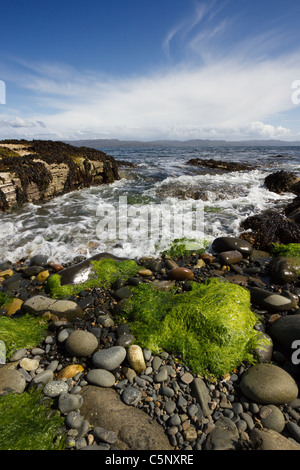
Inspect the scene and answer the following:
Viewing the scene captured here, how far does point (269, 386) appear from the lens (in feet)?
7.45

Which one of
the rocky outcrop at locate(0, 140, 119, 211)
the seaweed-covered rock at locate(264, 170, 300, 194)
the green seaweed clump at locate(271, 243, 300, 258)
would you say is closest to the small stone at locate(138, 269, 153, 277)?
the green seaweed clump at locate(271, 243, 300, 258)

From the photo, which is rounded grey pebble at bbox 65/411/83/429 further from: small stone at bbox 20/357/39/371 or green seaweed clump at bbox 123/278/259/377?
green seaweed clump at bbox 123/278/259/377

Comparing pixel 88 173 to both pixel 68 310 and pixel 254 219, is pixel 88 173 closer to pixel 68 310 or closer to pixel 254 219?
pixel 254 219

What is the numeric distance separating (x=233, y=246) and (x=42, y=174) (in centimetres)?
885

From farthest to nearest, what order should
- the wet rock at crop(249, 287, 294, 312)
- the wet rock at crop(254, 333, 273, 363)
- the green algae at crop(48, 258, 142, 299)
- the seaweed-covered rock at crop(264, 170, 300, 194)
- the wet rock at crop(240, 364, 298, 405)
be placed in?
1. the seaweed-covered rock at crop(264, 170, 300, 194)
2. the green algae at crop(48, 258, 142, 299)
3. the wet rock at crop(249, 287, 294, 312)
4. the wet rock at crop(254, 333, 273, 363)
5. the wet rock at crop(240, 364, 298, 405)

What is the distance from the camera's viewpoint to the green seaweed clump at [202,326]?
108 inches

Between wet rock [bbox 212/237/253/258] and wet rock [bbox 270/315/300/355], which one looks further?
wet rock [bbox 212/237/253/258]

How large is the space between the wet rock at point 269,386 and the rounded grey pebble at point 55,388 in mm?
1928

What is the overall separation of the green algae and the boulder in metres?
2.09

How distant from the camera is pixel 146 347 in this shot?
9.55 feet

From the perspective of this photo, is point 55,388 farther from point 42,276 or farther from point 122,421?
point 42,276

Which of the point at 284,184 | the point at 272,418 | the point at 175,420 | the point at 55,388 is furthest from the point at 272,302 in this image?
the point at 284,184

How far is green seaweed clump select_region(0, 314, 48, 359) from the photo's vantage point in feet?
9.25

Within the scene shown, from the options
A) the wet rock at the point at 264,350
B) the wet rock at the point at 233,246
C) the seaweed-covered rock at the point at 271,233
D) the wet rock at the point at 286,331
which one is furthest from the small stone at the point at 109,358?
the seaweed-covered rock at the point at 271,233
